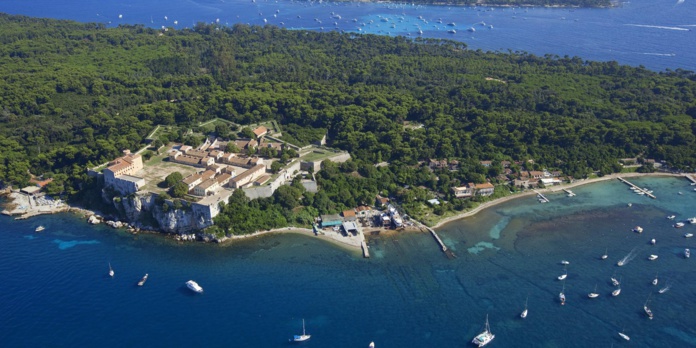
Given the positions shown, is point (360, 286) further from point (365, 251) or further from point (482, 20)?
point (482, 20)

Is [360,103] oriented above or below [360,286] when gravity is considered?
above

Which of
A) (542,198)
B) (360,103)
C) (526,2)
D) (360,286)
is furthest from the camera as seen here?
(526,2)

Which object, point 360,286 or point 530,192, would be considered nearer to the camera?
point 360,286

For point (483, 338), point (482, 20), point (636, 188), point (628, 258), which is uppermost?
point (482, 20)

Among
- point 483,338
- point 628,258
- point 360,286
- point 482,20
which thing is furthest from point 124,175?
point 482,20

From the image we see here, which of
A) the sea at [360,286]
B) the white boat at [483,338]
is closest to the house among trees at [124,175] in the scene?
the sea at [360,286]

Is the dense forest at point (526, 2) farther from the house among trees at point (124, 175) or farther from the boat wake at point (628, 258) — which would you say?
the house among trees at point (124, 175)
